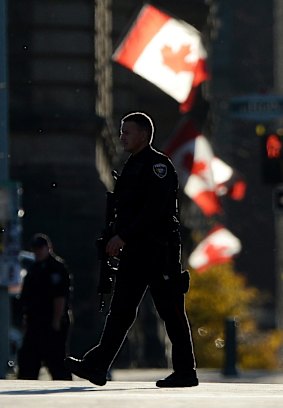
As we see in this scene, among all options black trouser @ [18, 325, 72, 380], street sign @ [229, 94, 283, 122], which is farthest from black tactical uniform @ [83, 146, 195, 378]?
street sign @ [229, 94, 283, 122]

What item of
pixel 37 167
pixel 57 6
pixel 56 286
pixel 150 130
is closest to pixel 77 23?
pixel 57 6

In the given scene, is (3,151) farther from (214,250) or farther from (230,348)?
(214,250)

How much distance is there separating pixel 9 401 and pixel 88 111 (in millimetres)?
23455

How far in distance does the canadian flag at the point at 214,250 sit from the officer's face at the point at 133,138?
25908 mm

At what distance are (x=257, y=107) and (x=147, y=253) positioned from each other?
533 inches

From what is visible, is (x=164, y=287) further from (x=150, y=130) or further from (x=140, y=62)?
(x=140, y=62)

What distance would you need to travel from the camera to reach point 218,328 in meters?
66.9

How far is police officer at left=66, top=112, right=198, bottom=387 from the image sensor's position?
11.8 meters

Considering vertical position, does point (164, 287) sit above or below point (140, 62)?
below

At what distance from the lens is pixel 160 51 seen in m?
27.1

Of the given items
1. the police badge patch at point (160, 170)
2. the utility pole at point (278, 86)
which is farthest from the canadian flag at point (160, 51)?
the utility pole at point (278, 86)

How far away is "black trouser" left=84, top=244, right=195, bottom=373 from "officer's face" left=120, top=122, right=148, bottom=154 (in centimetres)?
64

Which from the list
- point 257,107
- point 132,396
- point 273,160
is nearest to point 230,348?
point 257,107

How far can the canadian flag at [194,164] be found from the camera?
33.1 meters
